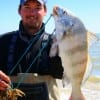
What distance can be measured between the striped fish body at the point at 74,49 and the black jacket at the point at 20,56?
114 cm

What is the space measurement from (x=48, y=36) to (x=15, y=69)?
1.90ft

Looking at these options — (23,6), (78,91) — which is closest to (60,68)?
(23,6)

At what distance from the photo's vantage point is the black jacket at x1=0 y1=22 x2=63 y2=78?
4.52 m

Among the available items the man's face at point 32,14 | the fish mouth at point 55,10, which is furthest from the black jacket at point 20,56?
the fish mouth at point 55,10

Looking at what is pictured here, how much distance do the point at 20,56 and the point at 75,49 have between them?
62.2 inches

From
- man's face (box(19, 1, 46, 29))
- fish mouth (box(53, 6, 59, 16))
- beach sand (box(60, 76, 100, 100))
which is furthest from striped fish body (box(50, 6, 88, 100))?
beach sand (box(60, 76, 100, 100))

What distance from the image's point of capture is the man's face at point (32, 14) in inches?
182

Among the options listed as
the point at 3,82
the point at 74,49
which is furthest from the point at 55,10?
the point at 3,82

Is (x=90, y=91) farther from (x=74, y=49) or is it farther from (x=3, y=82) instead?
(x=74, y=49)

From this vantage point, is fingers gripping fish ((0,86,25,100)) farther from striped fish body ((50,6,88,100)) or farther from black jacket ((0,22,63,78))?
striped fish body ((50,6,88,100))

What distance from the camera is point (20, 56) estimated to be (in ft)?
15.4

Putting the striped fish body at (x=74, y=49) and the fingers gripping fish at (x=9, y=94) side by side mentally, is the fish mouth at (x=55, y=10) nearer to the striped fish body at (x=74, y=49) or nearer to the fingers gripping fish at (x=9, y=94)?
the striped fish body at (x=74, y=49)

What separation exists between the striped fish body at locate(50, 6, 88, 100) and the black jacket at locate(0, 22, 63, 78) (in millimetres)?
1139

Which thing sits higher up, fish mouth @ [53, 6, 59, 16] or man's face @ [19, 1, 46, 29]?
fish mouth @ [53, 6, 59, 16]
